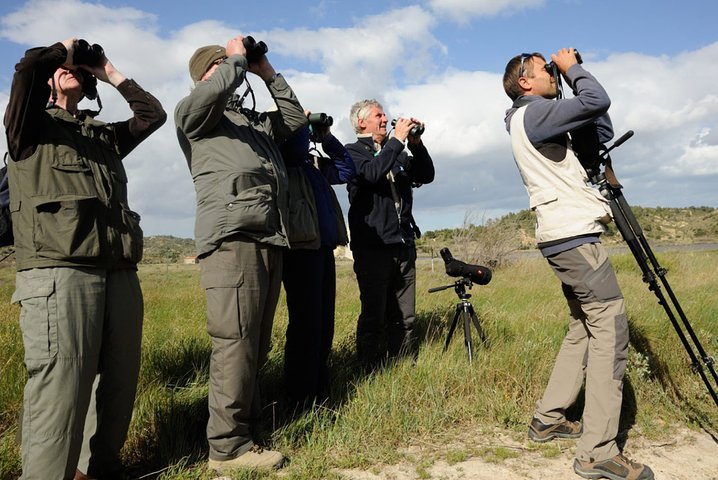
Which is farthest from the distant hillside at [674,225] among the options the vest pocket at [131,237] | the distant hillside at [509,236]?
the vest pocket at [131,237]

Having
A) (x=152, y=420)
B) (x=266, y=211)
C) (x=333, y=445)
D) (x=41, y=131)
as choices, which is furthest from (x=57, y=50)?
(x=333, y=445)

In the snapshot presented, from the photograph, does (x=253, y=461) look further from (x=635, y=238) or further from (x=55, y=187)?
(x=635, y=238)

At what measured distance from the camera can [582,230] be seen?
2727mm

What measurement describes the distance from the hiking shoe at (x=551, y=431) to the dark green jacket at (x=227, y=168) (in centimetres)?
179

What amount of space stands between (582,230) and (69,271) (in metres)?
2.36

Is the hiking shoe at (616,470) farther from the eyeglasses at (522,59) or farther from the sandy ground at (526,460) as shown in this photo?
the eyeglasses at (522,59)

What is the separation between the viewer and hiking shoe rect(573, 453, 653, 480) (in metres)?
2.56

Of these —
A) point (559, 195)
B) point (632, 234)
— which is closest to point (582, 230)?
point (559, 195)

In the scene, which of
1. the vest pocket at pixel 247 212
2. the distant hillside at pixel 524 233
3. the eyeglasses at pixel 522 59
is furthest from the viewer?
the distant hillside at pixel 524 233

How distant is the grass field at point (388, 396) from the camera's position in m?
2.80

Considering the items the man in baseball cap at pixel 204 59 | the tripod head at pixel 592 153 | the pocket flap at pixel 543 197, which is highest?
the man in baseball cap at pixel 204 59

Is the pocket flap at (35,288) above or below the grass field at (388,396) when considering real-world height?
above

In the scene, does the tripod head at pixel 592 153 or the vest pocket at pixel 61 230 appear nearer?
the vest pocket at pixel 61 230

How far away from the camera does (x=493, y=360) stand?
382cm
